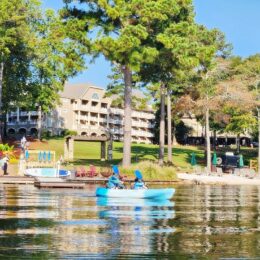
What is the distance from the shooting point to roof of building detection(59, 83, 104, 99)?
139 m

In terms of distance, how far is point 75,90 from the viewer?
142m

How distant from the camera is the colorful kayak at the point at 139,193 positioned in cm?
3562

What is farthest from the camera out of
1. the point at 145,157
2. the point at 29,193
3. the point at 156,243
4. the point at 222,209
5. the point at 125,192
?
the point at 145,157

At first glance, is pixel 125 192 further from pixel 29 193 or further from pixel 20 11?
pixel 20 11

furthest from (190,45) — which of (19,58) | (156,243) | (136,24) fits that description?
(156,243)

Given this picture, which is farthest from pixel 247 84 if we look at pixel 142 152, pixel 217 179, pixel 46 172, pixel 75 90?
pixel 75 90

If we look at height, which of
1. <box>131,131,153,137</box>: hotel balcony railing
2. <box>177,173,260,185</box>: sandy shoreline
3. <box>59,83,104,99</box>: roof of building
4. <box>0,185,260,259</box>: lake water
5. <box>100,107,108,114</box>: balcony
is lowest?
<box>0,185,260,259</box>: lake water

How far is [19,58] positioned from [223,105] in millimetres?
26221

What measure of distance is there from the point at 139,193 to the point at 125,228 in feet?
43.5

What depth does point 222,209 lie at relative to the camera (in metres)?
31.6

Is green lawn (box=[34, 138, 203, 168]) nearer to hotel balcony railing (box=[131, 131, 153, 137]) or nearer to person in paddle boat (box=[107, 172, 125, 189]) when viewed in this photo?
person in paddle boat (box=[107, 172, 125, 189])

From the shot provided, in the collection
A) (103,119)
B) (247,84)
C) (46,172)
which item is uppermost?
(103,119)

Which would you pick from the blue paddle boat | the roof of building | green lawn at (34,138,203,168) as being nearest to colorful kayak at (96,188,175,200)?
the blue paddle boat

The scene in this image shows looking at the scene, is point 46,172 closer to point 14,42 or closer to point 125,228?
point 14,42
